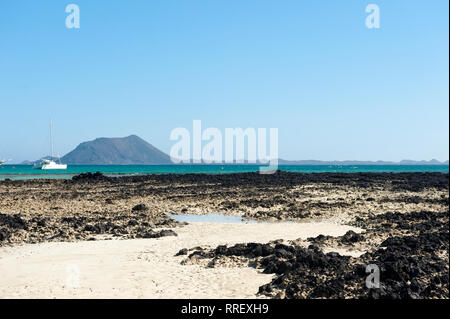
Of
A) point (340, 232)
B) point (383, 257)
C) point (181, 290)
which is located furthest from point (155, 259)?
point (340, 232)

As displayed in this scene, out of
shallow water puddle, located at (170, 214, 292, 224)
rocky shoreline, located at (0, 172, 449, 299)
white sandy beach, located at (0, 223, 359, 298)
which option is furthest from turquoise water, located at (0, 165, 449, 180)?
white sandy beach, located at (0, 223, 359, 298)

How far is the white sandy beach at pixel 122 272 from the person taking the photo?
29.7 ft

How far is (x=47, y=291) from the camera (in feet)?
29.9

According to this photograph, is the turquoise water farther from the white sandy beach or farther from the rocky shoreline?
the white sandy beach

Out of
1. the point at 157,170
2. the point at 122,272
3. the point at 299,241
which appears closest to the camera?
the point at 122,272

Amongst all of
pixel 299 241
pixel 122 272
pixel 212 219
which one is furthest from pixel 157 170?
pixel 122 272

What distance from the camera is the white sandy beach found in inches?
357

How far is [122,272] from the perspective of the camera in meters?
10.7

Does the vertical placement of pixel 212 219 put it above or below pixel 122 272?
below

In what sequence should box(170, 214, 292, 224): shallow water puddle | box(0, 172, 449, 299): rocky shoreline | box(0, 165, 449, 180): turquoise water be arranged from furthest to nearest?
box(0, 165, 449, 180): turquoise water
box(170, 214, 292, 224): shallow water puddle
box(0, 172, 449, 299): rocky shoreline

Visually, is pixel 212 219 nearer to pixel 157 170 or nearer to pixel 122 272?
pixel 122 272

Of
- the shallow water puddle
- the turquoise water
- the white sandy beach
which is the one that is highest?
the white sandy beach
